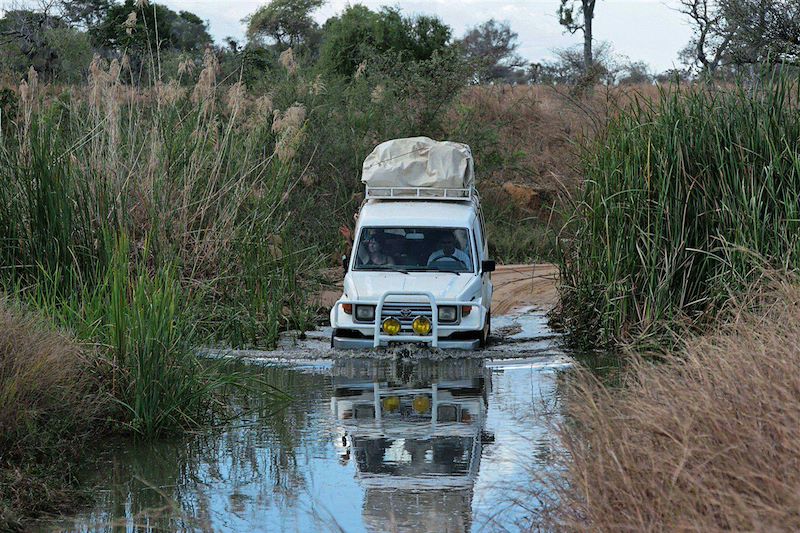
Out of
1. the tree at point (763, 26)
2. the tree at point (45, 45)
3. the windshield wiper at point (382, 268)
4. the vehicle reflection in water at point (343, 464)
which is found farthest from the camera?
the tree at point (763, 26)

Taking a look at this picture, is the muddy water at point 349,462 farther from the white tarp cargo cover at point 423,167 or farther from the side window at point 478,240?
the white tarp cargo cover at point 423,167

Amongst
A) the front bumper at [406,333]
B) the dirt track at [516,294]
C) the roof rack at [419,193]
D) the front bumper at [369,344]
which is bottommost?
the dirt track at [516,294]

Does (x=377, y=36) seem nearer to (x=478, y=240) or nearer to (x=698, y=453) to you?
(x=478, y=240)

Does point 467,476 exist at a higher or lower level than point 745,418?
lower

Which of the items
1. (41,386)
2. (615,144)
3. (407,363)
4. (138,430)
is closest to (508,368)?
(407,363)

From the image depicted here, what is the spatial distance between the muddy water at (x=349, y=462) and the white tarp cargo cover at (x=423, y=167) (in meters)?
3.45

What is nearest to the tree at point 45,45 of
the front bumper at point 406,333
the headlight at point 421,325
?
the front bumper at point 406,333

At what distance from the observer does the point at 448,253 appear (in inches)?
553

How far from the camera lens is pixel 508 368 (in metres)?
12.7

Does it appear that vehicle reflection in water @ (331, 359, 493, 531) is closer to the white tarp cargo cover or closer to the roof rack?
the roof rack

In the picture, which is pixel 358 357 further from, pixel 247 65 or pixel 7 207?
pixel 247 65

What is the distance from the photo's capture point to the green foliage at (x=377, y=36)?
37.1 m

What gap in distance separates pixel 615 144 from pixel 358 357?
12.5 feet

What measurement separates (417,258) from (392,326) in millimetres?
1284
